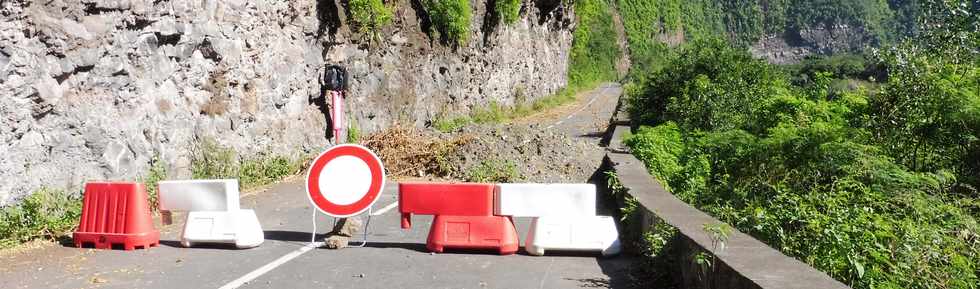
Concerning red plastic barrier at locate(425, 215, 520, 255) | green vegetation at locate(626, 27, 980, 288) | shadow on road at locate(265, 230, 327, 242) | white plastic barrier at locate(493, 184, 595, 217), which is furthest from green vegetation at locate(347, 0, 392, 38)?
white plastic barrier at locate(493, 184, 595, 217)

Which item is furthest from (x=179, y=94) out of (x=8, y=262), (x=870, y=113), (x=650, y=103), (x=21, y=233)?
(x=650, y=103)

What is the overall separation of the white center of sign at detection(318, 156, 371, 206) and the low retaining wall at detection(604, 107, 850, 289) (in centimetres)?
252

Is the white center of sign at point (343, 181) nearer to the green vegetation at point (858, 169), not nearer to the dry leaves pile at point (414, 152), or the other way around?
the green vegetation at point (858, 169)

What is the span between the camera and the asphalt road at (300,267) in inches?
287

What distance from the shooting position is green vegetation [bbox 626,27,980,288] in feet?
23.4

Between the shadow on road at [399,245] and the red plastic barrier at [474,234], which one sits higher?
the red plastic barrier at [474,234]

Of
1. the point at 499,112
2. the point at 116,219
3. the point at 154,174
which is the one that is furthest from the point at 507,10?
the point at 116,219

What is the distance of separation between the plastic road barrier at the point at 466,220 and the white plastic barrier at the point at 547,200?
15 cm

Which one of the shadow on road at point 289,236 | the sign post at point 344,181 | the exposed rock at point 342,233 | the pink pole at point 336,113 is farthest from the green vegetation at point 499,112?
the sign post at point 344,181

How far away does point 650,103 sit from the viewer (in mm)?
26484

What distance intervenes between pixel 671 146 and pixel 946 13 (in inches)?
182

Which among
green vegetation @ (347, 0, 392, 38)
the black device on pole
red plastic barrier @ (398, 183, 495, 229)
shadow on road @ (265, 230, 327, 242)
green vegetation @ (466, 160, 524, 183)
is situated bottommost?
green vegetation @ (466, 160, 524, 183)

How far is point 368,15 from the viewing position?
865 inches

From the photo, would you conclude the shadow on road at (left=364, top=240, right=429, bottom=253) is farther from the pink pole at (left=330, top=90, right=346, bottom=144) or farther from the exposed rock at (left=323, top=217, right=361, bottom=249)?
the pink pole at (left=330, top=90, right=346, bottom=144)
